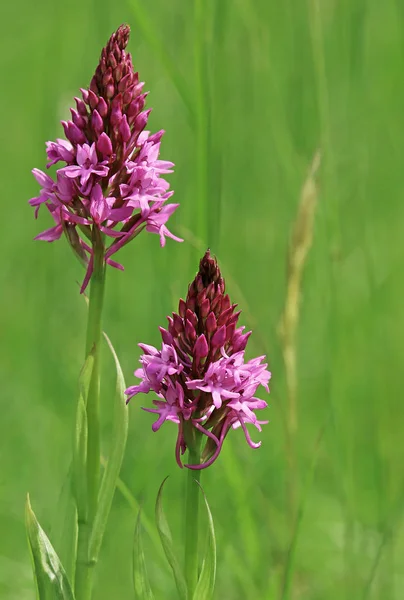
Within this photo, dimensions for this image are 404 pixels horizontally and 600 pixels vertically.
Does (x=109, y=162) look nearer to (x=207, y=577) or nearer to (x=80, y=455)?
(x=80, y=455)

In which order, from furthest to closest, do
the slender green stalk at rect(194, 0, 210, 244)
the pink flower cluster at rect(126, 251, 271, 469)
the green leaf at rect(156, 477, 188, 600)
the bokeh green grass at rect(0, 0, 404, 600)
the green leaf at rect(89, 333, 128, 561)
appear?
the bokeh green grass at rect(0, 0, 404, 600) → the slender green stalk at rect(194, 0, 210, 244) → the green leaf at rect(89, 333, 128, 561) → the green leaf at rect(156, 477, 188, 600) → the pink flower cluster at rect(126, 251, 271, 469)

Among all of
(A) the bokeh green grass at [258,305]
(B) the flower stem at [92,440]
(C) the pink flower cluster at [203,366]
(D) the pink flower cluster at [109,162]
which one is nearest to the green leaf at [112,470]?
(B) the flower stem at [92,440]

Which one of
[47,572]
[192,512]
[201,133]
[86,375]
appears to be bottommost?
[47,572]

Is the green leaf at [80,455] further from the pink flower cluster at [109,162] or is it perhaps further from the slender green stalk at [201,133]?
the slender green stalk at [201,133]

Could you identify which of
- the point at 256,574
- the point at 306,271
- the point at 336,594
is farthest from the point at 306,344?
the point at 256,574

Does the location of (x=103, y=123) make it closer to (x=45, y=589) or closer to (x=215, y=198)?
(x=215, y=198)

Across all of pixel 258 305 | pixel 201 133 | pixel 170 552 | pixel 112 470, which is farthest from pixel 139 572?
pixel 258 305

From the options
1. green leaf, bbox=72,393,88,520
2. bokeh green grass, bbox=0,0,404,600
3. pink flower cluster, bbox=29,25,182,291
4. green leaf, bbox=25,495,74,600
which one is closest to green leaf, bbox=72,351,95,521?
green leaf, bbox=72,393,88,520

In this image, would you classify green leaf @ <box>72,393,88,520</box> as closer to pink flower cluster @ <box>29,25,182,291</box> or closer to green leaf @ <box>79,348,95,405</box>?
green leaf @ <box>79,348,95,405</box>
